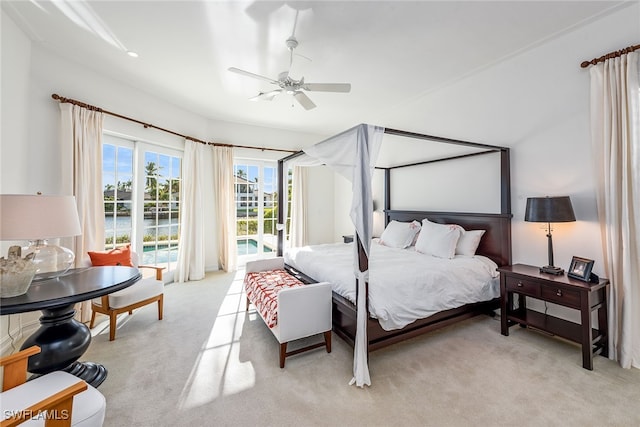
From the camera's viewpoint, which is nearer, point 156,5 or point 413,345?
point 156,5

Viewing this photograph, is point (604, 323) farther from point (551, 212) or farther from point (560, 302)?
point (551, 212)

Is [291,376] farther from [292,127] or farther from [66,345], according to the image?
[292,127]

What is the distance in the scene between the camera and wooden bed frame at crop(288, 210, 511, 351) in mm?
2285

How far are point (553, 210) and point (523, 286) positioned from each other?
0.78m

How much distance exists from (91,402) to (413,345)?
2.43 metres

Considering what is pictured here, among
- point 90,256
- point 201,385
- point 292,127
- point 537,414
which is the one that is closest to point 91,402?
point 201,385

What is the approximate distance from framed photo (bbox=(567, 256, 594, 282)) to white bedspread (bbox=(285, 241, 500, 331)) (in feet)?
2.18

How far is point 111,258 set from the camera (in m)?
2.94

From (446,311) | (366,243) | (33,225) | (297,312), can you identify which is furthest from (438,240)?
(33,225)

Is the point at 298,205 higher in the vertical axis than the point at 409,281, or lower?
higher

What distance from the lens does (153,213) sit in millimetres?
4363

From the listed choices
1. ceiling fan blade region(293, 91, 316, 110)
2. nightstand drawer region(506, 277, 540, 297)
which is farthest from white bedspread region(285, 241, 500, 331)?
ceiling fan blade region(293, 91, 316, 110)

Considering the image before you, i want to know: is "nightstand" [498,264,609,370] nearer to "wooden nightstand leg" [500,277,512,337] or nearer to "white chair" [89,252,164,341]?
"wooden nightstand leg" [500,277,512,337]

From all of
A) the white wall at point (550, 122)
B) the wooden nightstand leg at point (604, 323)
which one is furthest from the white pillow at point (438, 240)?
the wooden nightstand leg at point (604, 323)
